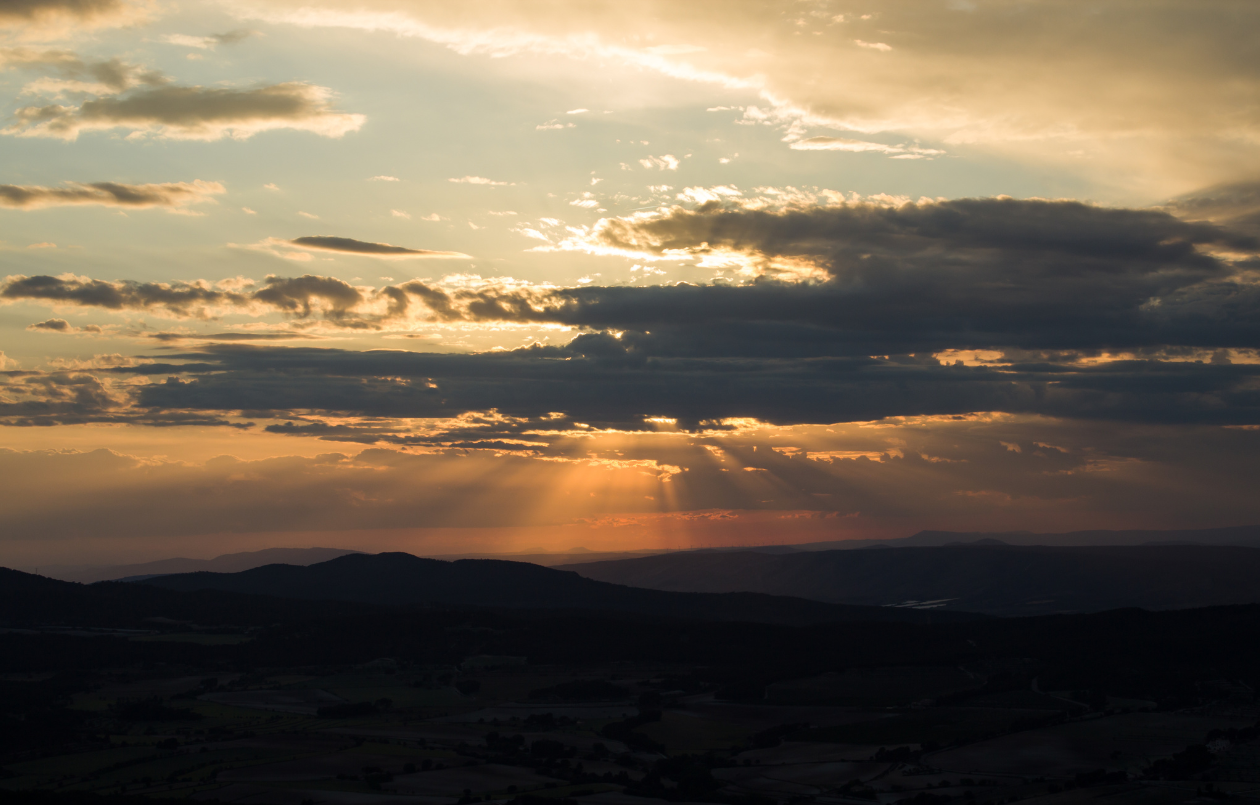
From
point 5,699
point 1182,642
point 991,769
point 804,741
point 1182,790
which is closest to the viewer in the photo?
point 1182,790

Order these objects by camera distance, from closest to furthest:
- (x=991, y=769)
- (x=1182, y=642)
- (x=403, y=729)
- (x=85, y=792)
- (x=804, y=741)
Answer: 1. (x=85, y=792)
2. (x=991, y=769)
3. (x=804, y=741)
4. (x=403, y=729)
5. (x=1182, y=642)

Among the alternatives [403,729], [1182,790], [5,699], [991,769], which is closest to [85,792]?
[403,729]

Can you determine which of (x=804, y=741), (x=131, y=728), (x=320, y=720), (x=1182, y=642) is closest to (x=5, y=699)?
(x=131, y=728)

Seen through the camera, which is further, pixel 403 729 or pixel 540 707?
pixel 540 707

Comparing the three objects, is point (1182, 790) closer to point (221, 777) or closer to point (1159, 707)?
point (1159, 707)

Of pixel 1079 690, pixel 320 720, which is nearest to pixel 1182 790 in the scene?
pixel 1079 690

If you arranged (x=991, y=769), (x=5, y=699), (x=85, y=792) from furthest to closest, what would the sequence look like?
(x=5, y=699), (x=991, y=769), (x=85, y=792)

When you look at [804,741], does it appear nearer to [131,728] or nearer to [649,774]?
[649,774]

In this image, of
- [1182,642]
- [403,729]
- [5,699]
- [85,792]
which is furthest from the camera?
[1182,642]

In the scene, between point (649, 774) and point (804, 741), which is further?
point (804, 741)
